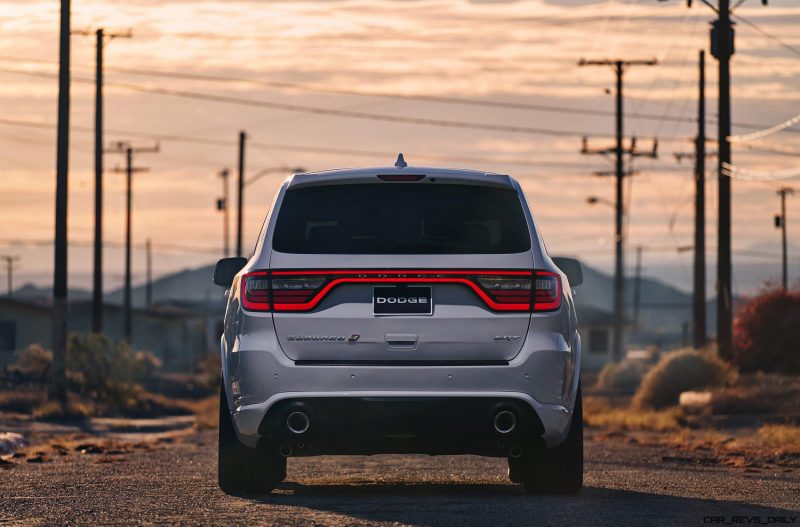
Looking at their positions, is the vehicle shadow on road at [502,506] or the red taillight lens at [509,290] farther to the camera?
the red taillight lens at [509,290]

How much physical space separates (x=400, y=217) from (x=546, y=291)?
1140 mm

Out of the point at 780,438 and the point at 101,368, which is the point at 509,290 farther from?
the point at 101,368

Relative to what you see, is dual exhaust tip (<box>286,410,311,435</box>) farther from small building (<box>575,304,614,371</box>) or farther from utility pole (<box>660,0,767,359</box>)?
small building (<box>575,304,614,371</box>)

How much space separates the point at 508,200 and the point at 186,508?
9.79 ft

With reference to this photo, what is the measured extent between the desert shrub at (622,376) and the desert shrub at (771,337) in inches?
799

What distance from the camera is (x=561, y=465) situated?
11.3 metres

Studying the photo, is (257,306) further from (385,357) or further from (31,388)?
(31,388)

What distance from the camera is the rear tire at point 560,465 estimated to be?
11172 millimetres

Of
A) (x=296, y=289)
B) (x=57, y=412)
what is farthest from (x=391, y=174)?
(x=57, y=412)

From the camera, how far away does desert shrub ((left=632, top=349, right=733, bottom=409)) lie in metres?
38.2

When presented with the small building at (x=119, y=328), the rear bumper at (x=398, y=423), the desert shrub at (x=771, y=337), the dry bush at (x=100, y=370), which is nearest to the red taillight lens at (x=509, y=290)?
the rear bumper at (x=398, y=423)

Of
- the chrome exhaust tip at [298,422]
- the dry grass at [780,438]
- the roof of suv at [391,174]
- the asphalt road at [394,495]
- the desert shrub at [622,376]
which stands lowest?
the desert shrub at [622,376]

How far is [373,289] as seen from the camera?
1030cm

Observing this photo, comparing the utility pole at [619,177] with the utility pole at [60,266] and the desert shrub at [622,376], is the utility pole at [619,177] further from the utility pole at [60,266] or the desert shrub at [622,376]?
the utility pole at [60,266]
